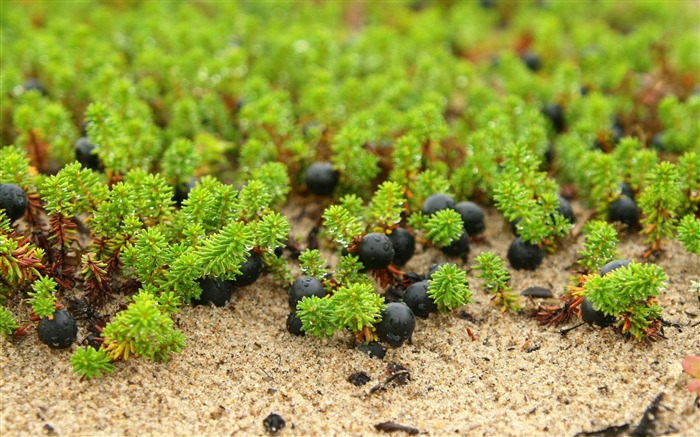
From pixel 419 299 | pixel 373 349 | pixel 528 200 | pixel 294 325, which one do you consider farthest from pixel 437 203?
pixel 294 325

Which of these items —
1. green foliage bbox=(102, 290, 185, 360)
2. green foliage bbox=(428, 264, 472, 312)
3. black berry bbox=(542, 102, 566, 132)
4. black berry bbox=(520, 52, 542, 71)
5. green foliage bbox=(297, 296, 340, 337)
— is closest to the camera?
green foliage bbox=(102, 290, 185, 360)

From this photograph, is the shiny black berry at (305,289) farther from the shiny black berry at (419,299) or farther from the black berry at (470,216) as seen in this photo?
the black berry at (470,216)

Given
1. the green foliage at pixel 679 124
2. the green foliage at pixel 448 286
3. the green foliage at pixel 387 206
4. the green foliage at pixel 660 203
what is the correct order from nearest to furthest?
the green foliage at pixel 448 286 < the green foliage at pixel 387 206 < the green foliage at pixel 660 203 < the green foliage at pixel 679 124

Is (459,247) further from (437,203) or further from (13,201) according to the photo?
(13,201)

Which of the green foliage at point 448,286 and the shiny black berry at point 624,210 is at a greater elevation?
the shiny black berry at point 624,210

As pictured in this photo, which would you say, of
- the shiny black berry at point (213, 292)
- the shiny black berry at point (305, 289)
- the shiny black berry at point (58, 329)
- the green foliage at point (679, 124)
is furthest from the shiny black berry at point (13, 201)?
the green foliage at point (679, 124)

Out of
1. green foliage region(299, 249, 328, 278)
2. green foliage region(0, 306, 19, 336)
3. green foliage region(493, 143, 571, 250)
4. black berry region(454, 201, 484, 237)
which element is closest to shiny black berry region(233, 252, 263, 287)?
green foliage region(299, 249, 328, 278)

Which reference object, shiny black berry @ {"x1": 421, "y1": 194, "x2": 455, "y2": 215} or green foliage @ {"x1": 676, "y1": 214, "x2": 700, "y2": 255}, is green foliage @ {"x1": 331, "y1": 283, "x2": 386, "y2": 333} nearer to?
shiny black berry @ {"x1": 421, "y1": 194, "x2": 455, "y2": 215}
